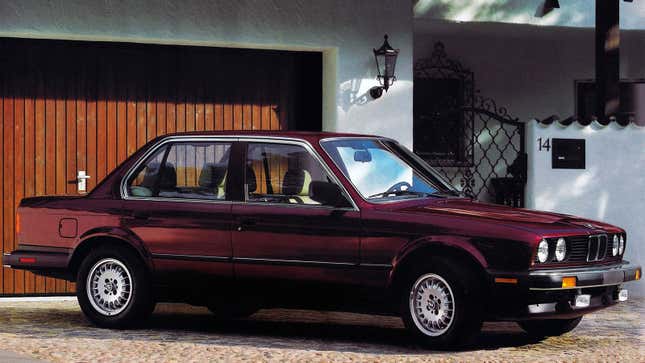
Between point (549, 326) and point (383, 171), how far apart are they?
1843mm

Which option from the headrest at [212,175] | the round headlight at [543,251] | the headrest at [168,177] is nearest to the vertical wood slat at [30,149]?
the headrest at [168,177]

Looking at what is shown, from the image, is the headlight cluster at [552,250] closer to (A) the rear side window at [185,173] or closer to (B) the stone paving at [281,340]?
(B) the stone paving at [281,340]

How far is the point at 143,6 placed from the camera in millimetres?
12875

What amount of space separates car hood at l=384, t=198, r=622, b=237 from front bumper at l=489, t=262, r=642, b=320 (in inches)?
12.3

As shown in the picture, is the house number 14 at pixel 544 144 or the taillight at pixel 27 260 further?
the house number 14 at pixel 544 144

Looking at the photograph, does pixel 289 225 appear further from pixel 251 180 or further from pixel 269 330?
pixel 269 330

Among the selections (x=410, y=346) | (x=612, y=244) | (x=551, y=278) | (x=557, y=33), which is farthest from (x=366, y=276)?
(x=557, y=33)

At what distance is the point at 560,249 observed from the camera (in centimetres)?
903

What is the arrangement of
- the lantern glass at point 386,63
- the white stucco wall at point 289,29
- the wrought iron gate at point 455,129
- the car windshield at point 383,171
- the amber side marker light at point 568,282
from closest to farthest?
1. the amber side marker light at point 568,282
2. the car windshield at point 383,171
3. the white stucco wall at point 289,29
4. the lantern glass at point 386,63
5. the wrought iron gate at point 455,129

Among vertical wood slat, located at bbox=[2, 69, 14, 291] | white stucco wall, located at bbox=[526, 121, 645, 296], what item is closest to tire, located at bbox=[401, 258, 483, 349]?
white stucco wall, located at bbox=[526, 121, 645, 296]

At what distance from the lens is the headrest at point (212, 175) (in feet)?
33.0

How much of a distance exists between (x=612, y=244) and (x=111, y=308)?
4.05 m

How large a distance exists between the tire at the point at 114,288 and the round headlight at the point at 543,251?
3222 mm

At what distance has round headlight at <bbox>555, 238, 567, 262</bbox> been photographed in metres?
8.99
